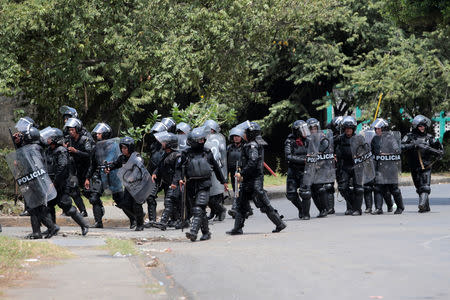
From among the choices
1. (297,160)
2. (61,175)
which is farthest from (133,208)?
(297,160)

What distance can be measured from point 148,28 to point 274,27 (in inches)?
157

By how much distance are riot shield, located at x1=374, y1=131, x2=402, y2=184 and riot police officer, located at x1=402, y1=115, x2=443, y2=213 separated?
32cm

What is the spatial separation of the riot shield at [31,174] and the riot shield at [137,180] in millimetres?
1937

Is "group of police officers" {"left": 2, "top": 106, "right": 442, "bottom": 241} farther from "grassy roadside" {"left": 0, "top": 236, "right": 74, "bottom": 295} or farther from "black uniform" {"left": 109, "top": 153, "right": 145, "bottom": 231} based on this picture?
"grassy roadside" {"left": 0, "top": 236, "right": 74, "bottom": 295}

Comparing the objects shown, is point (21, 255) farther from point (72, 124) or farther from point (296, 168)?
point (296, 168)

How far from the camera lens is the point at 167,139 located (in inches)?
615

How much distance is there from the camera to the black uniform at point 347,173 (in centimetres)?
1773

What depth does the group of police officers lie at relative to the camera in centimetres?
1389

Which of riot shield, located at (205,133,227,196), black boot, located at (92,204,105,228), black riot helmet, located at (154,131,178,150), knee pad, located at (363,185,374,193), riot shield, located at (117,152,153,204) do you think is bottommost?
black boot, located at (92,204,105,228)

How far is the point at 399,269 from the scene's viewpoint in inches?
389

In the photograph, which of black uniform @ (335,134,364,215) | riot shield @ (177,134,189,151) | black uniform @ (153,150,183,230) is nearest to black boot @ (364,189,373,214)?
black uniform @ (335,134,364,215)

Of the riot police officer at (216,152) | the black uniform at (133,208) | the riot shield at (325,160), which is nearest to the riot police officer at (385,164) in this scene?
the riot shield at (325,160)

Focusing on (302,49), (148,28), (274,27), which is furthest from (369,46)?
(148,28)

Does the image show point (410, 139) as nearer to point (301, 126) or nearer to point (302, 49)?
point (301, 126)
